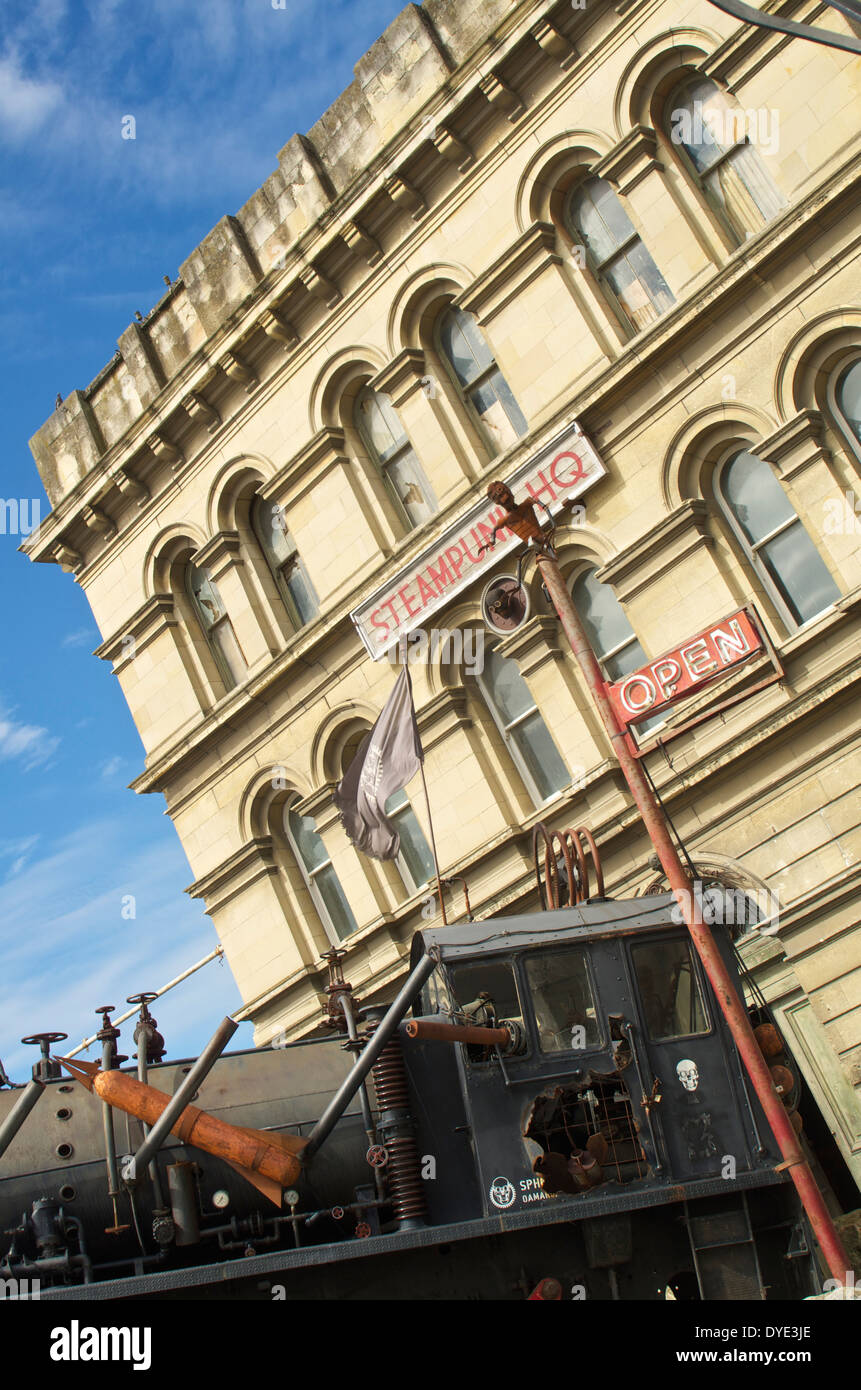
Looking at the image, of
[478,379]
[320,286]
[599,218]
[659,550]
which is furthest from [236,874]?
[599,218]

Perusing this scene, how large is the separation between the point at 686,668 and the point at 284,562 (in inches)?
410

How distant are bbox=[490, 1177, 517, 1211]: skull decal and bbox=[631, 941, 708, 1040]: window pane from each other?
1.49 m

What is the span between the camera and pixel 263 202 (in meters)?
20.9

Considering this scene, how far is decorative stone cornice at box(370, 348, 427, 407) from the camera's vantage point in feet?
60.2

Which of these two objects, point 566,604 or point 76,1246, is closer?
point 76,1246

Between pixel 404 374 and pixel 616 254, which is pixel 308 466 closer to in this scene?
pixel 404 374

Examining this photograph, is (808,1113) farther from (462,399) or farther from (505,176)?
(505,176)

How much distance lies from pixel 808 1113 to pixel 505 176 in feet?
43.3

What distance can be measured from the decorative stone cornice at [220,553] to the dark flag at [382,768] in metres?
7.33

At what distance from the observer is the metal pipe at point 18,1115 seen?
7660mm

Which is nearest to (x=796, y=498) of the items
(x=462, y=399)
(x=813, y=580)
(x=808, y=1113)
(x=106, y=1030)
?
(x=813, y=580)

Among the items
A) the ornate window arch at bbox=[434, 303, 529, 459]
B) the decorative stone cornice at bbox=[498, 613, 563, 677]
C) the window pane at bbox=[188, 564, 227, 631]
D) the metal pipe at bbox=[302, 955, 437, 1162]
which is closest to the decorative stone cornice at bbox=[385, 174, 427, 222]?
the ornate window arch at bbox=[434, 303, 529, 459]
